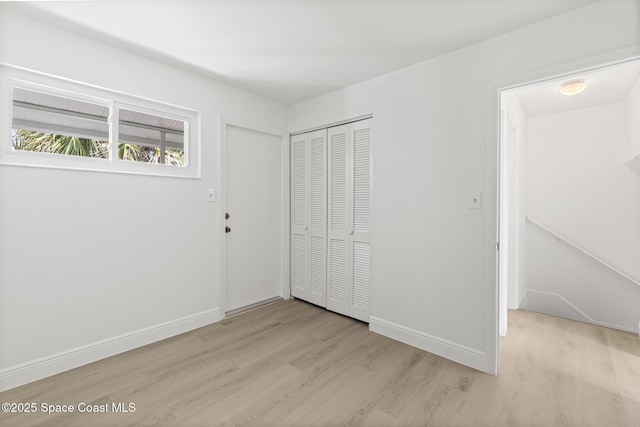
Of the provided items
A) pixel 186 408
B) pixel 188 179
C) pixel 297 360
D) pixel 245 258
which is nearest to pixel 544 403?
pixel 297 360

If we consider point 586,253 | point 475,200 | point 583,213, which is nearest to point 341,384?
point 475,200

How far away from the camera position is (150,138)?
2.71 m

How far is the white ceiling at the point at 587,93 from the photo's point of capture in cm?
272

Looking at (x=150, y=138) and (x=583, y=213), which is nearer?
(x=150, y=138)

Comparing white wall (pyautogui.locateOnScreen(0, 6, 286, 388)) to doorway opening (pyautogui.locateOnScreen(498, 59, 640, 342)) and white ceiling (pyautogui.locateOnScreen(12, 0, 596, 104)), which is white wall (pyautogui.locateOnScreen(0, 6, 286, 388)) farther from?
doorway opening (pyautogui.locateOnScreen(498, 59, 640, 342))

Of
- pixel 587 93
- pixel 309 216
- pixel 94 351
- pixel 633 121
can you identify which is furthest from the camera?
pixel 309 216

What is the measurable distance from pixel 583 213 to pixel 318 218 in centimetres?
344

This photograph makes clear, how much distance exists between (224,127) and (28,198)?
1702mm

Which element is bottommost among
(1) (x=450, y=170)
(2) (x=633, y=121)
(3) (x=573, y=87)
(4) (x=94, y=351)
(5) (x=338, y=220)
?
(4) (x=94, y=351)

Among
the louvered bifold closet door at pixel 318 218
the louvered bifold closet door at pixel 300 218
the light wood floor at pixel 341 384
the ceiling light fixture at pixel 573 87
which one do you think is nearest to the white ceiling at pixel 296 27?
the louvered bifold closet door at pixel 318 218

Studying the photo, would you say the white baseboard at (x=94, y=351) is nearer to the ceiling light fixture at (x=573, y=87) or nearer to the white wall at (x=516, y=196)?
the white wall at (x=516, y=196)

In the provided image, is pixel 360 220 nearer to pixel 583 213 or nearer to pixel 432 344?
pixel 432 344

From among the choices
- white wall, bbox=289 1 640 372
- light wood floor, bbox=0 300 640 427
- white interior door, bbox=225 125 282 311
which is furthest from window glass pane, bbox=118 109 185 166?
white wall, bbox=289 1 640 372

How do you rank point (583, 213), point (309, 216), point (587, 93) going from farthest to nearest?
point (583, 213) < point (309, 216) < point (587, 93)
